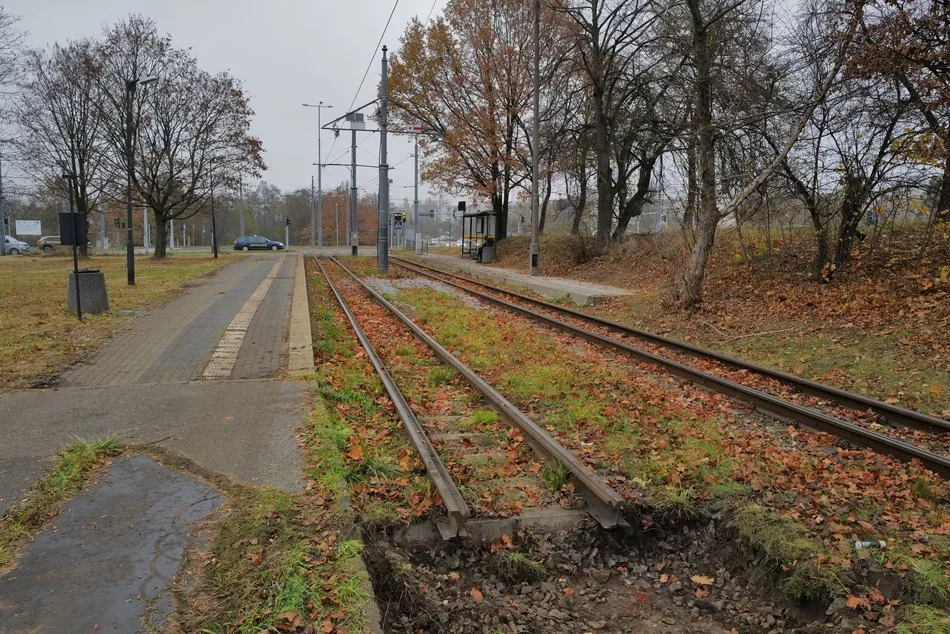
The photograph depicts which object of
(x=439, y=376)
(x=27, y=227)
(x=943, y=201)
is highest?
(x=27, y=227)

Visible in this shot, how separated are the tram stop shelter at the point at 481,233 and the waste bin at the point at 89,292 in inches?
861

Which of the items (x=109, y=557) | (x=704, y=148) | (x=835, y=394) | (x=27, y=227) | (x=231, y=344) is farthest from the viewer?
(x=27, y=227)

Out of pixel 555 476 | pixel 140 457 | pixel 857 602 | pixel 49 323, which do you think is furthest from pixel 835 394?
pixel 49 323

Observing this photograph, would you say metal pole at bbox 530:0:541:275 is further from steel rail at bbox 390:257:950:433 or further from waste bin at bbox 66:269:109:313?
waste bin at bbox 66:269:109:313

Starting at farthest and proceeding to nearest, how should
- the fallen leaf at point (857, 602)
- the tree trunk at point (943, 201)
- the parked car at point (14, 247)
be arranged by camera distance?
the parked car at point (14, 247) < the tree trunk at point (943, 201) < the fallen leaf at point (857, 602)

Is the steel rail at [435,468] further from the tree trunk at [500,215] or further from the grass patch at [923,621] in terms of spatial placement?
the tree trunk at [500,215]

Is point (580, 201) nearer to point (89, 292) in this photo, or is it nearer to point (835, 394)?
point (89, 292)

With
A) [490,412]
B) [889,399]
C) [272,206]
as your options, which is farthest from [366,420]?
[272,206]

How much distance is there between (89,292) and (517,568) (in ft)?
39.2

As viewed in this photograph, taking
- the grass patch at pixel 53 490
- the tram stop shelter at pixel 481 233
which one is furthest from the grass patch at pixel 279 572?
the tram stop shelter at pixel 481 233

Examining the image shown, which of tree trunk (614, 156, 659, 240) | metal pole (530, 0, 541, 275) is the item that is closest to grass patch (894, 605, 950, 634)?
metal pole (530, 0, 541, 275)

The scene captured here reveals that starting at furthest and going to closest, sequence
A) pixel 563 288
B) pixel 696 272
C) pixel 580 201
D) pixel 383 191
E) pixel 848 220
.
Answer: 1. pixel 580 201
2. pixel 383 191
3. pixel 563 288
4. pixel 848 220
5. pixel 696 272

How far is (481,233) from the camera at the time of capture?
3516 cm

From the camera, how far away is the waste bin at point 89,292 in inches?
486
